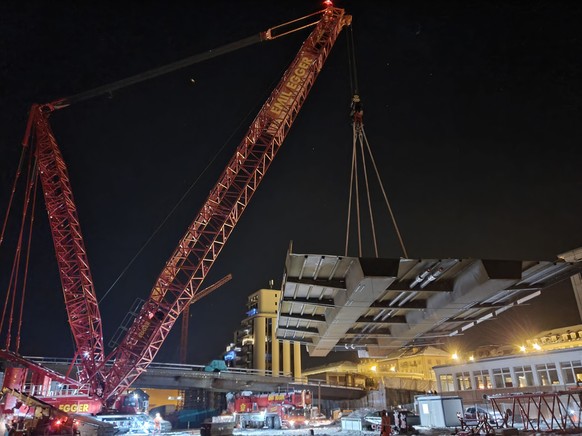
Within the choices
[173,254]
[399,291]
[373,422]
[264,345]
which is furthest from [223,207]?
[264,345]

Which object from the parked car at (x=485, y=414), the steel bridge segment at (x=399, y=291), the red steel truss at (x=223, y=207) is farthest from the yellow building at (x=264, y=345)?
the steel bridge segment at (x=399, y=291)

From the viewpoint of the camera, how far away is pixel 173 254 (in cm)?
4416

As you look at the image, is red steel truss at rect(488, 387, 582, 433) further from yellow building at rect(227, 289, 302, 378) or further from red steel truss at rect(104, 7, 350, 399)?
yellow building at rect(227, 289, 302, 378)

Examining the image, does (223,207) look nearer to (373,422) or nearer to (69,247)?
(69,247)

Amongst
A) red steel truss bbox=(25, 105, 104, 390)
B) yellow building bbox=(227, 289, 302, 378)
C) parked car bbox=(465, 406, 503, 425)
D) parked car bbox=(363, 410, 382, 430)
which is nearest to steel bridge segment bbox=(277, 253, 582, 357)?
parked car bbox=(465, 406, 503, 425)

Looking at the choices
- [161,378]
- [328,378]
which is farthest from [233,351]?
[161,378]

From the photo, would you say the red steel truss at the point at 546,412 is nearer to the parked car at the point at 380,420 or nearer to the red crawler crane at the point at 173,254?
the parked car at the point at 380,420

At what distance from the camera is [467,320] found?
75.1 feet

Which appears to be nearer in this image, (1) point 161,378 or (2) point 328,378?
(1) point 161,378

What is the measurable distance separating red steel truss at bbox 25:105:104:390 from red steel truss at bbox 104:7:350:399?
327cm

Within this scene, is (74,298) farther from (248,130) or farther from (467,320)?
(467,320)

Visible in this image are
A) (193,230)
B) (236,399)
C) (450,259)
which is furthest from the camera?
(236,399)

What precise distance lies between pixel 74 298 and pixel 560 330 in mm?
72669

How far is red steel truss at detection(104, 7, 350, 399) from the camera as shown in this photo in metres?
36.8
